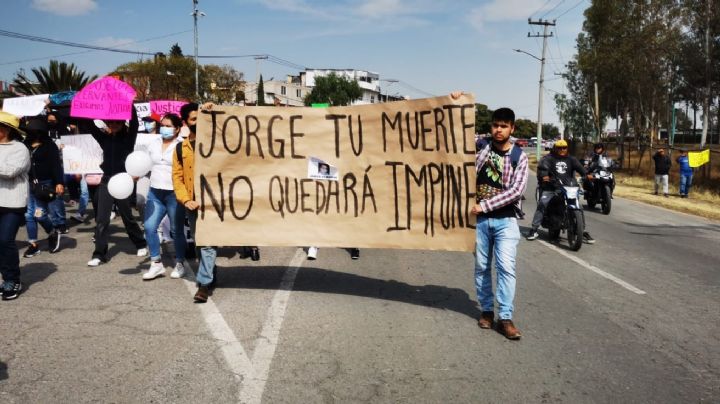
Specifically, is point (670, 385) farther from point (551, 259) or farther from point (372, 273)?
point (551, 259)

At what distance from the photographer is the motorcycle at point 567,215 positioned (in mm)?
8789

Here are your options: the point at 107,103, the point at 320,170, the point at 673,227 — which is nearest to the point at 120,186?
the point at 107,103

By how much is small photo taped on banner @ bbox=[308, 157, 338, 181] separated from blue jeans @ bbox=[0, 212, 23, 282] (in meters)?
3.01

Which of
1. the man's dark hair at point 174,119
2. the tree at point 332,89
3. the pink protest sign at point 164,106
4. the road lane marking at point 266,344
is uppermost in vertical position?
the tree at point 332,89

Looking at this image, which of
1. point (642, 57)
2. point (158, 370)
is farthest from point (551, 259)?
point (642, 57)

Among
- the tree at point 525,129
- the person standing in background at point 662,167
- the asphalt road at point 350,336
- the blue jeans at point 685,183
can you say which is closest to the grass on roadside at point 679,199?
the blue jeans at point 685,183

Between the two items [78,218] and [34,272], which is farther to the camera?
[78,218]

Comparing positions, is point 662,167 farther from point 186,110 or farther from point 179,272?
point 186,110

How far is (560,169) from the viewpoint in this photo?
370 inches

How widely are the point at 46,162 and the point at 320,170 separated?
4.60 metres

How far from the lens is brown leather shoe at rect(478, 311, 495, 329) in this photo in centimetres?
477

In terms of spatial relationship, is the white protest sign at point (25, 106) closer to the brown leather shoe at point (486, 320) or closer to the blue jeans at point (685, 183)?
the brown leather shoe at point (486, 320)

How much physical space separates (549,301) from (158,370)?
155 inches

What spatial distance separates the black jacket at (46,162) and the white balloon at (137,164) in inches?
66.8
